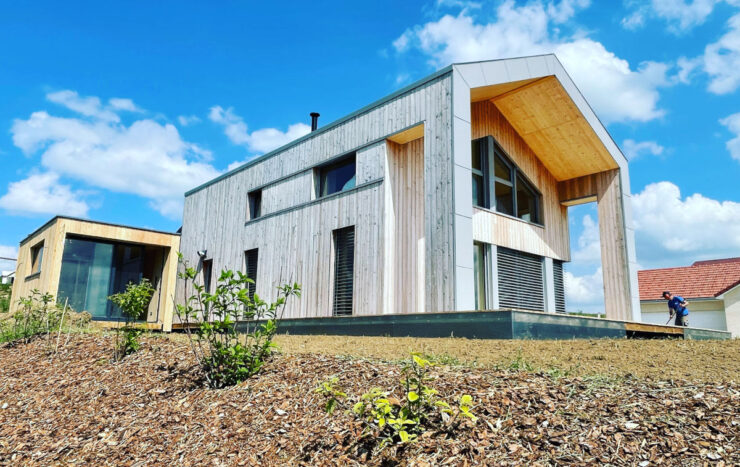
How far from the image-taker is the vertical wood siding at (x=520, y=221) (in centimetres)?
1186

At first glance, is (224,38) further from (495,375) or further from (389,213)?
(495,375)

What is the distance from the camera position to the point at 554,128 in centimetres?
1304

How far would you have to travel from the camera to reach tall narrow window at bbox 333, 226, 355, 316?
10789 mm

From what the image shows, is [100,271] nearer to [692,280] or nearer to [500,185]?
[500,185]

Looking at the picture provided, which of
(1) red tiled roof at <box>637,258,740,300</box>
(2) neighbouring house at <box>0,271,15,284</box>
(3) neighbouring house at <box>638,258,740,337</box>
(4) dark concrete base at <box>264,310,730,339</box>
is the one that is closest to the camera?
(4) dark concrete base at <box>264,310,730,339</box>

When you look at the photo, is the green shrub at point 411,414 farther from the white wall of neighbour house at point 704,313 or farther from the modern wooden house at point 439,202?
the white wall of neighbour house at point 704,313

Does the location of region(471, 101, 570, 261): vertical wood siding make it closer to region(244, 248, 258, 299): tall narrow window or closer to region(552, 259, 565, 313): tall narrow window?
region(552, 259, 565, 313): tall narrow window

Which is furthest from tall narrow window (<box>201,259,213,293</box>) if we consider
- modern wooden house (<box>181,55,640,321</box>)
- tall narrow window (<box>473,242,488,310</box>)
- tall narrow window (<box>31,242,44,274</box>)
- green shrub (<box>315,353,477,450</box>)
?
green shrub (<box>315,353,477,450</box>)

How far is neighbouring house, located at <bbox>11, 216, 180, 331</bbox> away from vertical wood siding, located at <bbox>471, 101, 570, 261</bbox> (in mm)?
10028

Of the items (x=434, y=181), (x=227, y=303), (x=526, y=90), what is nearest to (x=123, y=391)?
(x=227, y=303)

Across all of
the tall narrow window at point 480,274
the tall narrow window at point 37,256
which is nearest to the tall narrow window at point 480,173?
the tall narrow window at point 480,274

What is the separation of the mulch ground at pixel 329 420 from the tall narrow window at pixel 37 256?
36.1ft

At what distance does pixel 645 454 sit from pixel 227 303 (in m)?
4.15

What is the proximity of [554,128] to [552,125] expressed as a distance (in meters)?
0.14
